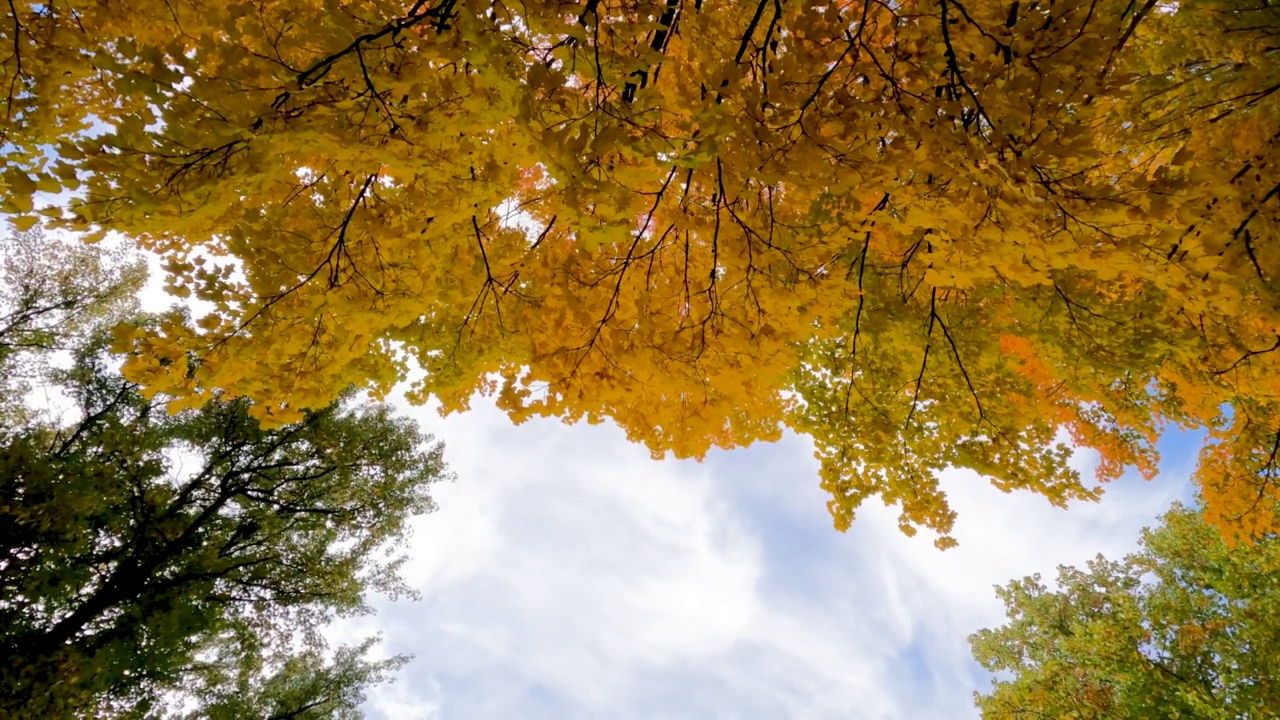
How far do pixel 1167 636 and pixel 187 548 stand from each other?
15.5m

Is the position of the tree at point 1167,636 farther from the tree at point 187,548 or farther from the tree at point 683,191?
the tree at point 187,548

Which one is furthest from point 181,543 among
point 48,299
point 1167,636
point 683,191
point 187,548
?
point 1167,636

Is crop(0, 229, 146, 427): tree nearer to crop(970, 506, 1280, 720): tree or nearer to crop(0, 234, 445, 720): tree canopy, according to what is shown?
crop(0, 234, 445, 720): tree canopy

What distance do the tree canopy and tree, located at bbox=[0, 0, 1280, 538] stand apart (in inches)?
136

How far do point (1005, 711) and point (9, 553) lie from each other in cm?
1572

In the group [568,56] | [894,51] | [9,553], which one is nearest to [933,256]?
[894,51]

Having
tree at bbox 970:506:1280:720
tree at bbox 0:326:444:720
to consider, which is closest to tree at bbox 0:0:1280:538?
tree at bbox 0:326:444:720

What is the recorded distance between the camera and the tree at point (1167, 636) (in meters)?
7.70

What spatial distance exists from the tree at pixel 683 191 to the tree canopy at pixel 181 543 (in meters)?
3.44

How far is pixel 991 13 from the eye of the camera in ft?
6.29

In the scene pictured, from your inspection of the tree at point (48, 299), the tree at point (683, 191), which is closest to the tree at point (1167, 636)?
the tree at point (683, 191)

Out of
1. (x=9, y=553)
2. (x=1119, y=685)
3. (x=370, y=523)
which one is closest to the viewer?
(x=9, y=553)

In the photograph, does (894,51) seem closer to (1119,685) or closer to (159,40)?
(159,40)

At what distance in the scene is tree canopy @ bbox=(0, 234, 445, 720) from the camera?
580 cm
